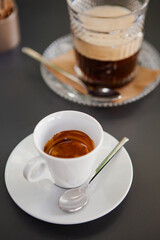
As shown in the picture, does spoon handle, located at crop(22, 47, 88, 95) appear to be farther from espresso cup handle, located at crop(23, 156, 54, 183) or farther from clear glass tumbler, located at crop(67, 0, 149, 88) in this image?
espresso cup handle, located at crop(23, 156, 54, 183)

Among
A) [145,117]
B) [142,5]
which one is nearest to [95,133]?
[145,117]

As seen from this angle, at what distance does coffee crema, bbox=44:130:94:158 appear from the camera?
62cm

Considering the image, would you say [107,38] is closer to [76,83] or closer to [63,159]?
[76,83]

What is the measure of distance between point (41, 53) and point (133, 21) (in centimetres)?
27

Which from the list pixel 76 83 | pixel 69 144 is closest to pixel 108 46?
pixel 76 83

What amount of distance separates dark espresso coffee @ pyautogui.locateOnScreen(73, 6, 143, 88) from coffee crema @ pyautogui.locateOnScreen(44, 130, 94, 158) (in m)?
0.22

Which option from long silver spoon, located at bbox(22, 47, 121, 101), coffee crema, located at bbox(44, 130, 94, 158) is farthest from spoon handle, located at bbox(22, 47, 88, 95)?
coffee crema, located at bbox(44, 130, 94, 158)

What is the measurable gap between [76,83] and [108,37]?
0.46 feet

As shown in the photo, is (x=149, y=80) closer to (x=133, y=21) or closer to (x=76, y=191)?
(x=133, y=21)

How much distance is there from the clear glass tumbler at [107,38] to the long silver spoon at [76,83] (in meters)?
0.02

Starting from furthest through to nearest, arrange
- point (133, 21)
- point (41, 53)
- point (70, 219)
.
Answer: point (41, 53) < point (133, 21) < point (70, 219)

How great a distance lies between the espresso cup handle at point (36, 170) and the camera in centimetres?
56

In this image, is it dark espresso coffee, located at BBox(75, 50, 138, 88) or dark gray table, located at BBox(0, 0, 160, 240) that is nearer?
dark gray table, located at BBox(0, 0, 160, 240)

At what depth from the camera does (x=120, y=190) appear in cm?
60
